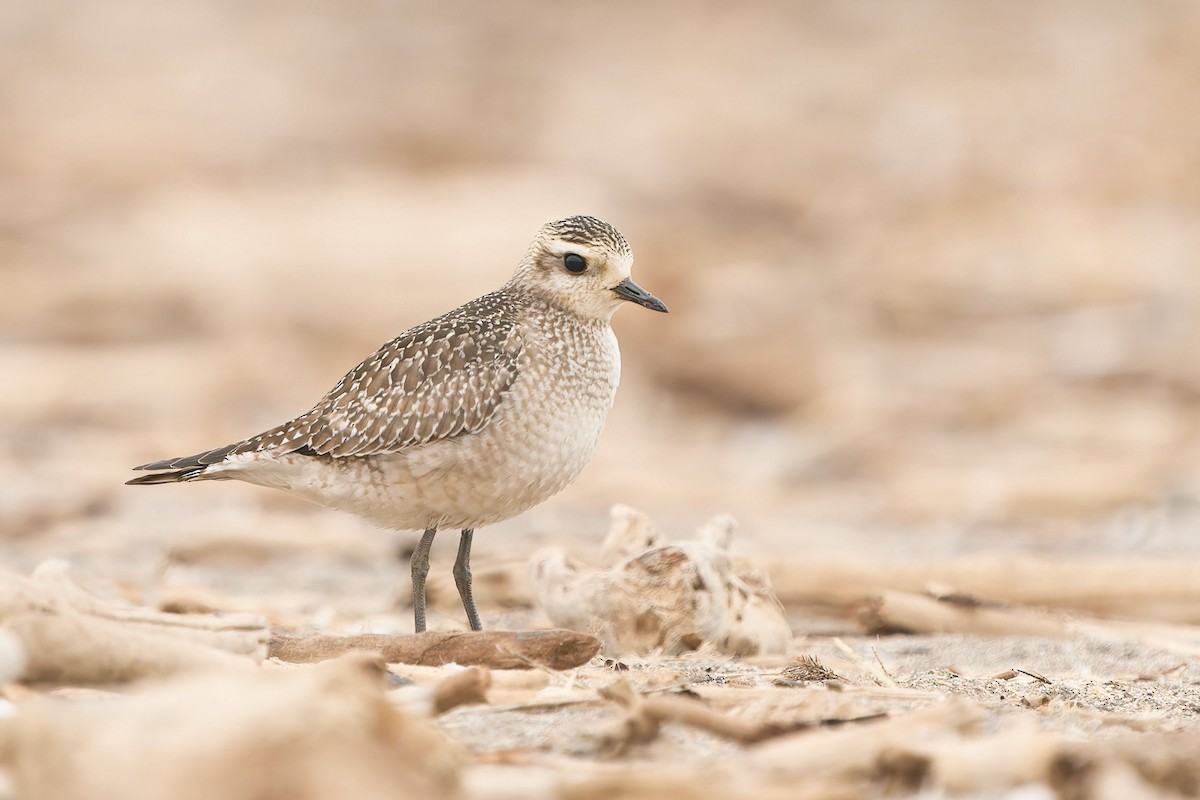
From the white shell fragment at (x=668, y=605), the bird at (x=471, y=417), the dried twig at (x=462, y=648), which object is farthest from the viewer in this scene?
the bird at (x=471, y=417)

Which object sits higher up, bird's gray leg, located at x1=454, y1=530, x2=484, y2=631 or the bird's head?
the bird's head

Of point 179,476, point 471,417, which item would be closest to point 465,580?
point 471,417

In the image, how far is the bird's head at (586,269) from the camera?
5.47 meters

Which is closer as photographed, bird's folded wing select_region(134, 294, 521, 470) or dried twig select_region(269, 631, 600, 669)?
dried twig select_region(269, 631, 600, 669)

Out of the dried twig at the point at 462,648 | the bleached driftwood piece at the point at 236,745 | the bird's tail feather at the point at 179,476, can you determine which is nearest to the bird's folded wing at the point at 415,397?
the bird's tail feather at the point at 179,476

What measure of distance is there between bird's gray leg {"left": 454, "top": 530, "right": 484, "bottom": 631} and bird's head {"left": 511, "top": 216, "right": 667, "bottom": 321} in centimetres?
93

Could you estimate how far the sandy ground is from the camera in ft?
23.1

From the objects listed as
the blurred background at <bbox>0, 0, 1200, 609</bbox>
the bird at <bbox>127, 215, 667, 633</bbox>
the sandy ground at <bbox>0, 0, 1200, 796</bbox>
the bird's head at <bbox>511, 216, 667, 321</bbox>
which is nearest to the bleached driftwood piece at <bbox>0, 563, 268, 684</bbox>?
the sandy ground at <bbox>0, 0, 1200, 796</bbox>

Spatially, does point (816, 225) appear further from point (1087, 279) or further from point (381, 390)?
point (381, 390)

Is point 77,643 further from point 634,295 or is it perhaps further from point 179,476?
point 634,295

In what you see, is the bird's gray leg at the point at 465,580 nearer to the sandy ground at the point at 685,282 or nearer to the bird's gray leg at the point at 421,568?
the bird's gray leg at the point at 421,568

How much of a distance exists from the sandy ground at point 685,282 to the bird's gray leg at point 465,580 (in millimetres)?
428

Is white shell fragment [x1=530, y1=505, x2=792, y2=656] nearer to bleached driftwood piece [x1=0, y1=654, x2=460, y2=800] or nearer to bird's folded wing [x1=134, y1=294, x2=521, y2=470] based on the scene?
bird's folded wing [x1=134, y1=294, x2=521, y2=470]

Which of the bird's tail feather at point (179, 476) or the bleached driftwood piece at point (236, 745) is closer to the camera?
the bleached driftwood piece at point (236, 745)
